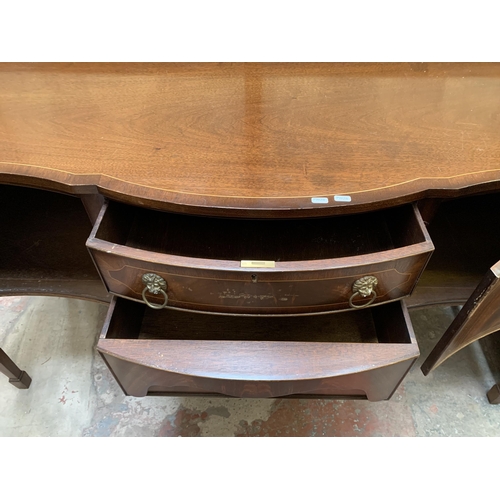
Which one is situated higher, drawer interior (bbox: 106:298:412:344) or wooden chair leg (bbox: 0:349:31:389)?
drawer interior (bbox: 106:298:412:344)

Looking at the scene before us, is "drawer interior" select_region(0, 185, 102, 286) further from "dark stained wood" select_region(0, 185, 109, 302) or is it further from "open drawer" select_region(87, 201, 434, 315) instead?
"open drawer" select_region(87, 201, 434, 315)

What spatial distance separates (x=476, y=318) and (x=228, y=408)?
1.68 feet

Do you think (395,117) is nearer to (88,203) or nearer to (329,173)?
(329,173)

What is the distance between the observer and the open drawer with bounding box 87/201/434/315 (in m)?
0.51

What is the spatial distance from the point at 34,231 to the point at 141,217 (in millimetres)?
260

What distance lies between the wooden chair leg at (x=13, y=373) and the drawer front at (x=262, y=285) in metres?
0.39

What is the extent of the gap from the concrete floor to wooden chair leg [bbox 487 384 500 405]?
13 millimetres

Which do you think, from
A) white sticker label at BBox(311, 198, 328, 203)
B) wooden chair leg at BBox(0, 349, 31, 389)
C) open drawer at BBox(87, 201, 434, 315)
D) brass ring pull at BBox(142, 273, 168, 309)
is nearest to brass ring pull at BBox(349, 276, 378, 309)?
open drawer at BBox(87, 201, 434, 315)

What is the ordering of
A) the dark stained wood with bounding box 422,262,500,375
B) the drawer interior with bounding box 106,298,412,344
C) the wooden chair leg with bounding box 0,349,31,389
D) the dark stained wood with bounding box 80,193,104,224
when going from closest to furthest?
the dark stained wood with bounding box 422,262,500,375
the dark stained wood with bounding box 80,193,104,224
the drawer interior with bounding box 106,298,412,344
the wooden chair leg with bounding box 0,349,31,389

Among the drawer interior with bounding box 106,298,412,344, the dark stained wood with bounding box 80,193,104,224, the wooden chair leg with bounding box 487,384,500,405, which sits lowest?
the wooden chair leg with bounding box 487,384,500,405

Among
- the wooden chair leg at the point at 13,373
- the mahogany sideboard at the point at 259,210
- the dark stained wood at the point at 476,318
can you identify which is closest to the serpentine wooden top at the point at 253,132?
the mahogany sideboard at the point at 259,210

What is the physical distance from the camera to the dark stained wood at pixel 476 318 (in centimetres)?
48

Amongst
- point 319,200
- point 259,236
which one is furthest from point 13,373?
point 319,200

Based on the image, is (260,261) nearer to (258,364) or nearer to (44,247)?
(258,364)
